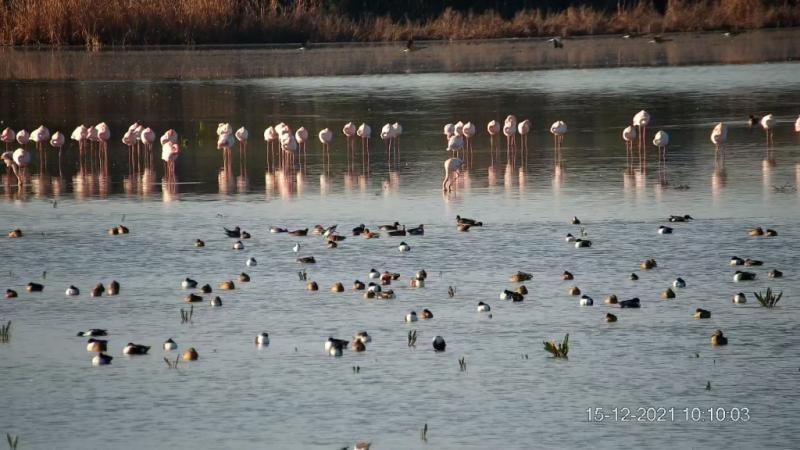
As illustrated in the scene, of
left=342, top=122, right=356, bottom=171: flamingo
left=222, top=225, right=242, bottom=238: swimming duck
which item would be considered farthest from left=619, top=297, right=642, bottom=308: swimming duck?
left=342, top=122, right=356, bottom=171: flamingo

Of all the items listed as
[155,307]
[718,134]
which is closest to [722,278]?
[155,307]

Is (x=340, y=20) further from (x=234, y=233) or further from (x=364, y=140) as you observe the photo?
(x=234, y=233)

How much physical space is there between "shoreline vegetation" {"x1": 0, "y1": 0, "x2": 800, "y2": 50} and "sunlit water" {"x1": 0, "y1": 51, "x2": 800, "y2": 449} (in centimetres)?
2303

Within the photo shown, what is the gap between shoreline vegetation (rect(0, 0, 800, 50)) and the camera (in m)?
46.2

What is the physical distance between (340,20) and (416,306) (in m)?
39.7

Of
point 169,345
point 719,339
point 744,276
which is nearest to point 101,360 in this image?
point 169,345

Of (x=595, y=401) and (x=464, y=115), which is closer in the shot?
(x=595, y=401)

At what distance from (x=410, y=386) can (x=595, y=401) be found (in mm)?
1183

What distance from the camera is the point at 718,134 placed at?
2028cm

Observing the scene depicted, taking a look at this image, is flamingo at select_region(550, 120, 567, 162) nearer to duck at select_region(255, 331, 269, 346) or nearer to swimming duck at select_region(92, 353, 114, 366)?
duck at select_region(255, 331, 269, 346)

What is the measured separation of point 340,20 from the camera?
5088 cm

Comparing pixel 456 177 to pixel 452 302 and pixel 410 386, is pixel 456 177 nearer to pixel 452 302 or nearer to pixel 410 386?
pixel 452 302

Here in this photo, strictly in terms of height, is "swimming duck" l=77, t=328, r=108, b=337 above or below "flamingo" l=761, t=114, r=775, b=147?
below

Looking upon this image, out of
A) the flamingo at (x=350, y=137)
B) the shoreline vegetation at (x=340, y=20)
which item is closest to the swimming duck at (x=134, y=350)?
the flamingo at (x=350, y=137)
